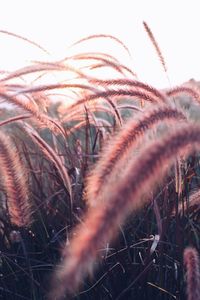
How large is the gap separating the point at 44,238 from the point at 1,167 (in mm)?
654

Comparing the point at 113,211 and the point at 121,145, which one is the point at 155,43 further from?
the point at 113,211

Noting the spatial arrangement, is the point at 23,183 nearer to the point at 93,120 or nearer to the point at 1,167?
the point at 1,167

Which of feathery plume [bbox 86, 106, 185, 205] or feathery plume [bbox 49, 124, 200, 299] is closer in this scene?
feathery plume [bbox 49, 124, 200, 299]

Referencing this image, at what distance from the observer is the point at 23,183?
2.02 metres

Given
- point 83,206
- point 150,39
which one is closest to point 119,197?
point 83,206

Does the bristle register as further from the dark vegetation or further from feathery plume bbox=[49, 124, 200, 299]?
feathery plume bbox=[49, 124, 200, 299]

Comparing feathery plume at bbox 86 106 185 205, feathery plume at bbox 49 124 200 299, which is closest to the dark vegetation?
feathery plume at bbox 86 106 185 205

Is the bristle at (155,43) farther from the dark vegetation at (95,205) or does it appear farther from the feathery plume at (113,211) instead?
the feathery plume at (113,211)

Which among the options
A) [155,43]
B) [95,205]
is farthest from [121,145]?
[155,43]

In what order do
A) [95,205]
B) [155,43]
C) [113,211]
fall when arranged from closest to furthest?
[113,211]
[95,205]
[155,43]

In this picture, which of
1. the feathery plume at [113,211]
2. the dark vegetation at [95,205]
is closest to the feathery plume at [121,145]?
the dark vegetation at [95,205]

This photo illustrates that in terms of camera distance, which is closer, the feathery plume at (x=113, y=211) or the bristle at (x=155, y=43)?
the feathery plume at (x=113, y=211)

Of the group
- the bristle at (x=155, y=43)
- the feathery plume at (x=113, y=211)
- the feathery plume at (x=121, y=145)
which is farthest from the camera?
the bristle at (x=155, y=43)

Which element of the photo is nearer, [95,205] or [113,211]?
[113,211]
